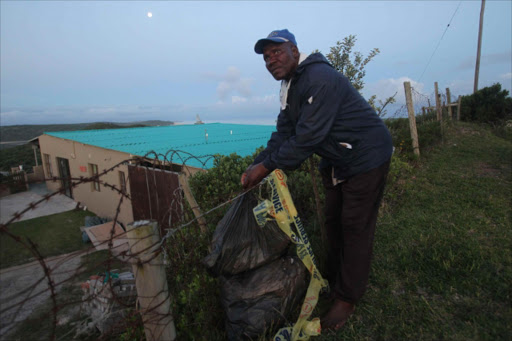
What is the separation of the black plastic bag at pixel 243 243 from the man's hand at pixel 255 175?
16 centimetres

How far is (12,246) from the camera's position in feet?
36.0

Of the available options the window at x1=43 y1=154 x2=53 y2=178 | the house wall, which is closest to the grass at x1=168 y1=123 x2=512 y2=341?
the house wall

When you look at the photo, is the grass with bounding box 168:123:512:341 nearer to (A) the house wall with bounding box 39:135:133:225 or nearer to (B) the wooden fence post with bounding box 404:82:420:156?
(B) the wooden fence post with bounding box 404:82:420:156

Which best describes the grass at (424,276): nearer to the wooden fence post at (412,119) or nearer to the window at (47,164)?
the wooden fence post at (412,119)

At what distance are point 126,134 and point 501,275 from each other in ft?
52.7

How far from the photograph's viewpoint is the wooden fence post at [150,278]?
150 cm

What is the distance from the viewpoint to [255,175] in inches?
82.8

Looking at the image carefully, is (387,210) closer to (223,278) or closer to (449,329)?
(449,329)

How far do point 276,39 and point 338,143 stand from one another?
2.53 feet

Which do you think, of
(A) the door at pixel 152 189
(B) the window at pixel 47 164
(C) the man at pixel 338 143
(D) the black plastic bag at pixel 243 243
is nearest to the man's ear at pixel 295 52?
(C) the man at pixel 338 143

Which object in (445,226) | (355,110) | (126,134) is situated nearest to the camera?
(355,110)

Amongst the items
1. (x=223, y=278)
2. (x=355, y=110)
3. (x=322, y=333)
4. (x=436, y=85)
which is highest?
(x=436, y=85)

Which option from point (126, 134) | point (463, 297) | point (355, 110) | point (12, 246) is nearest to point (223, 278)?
point (355, 110)

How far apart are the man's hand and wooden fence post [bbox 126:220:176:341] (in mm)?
766
